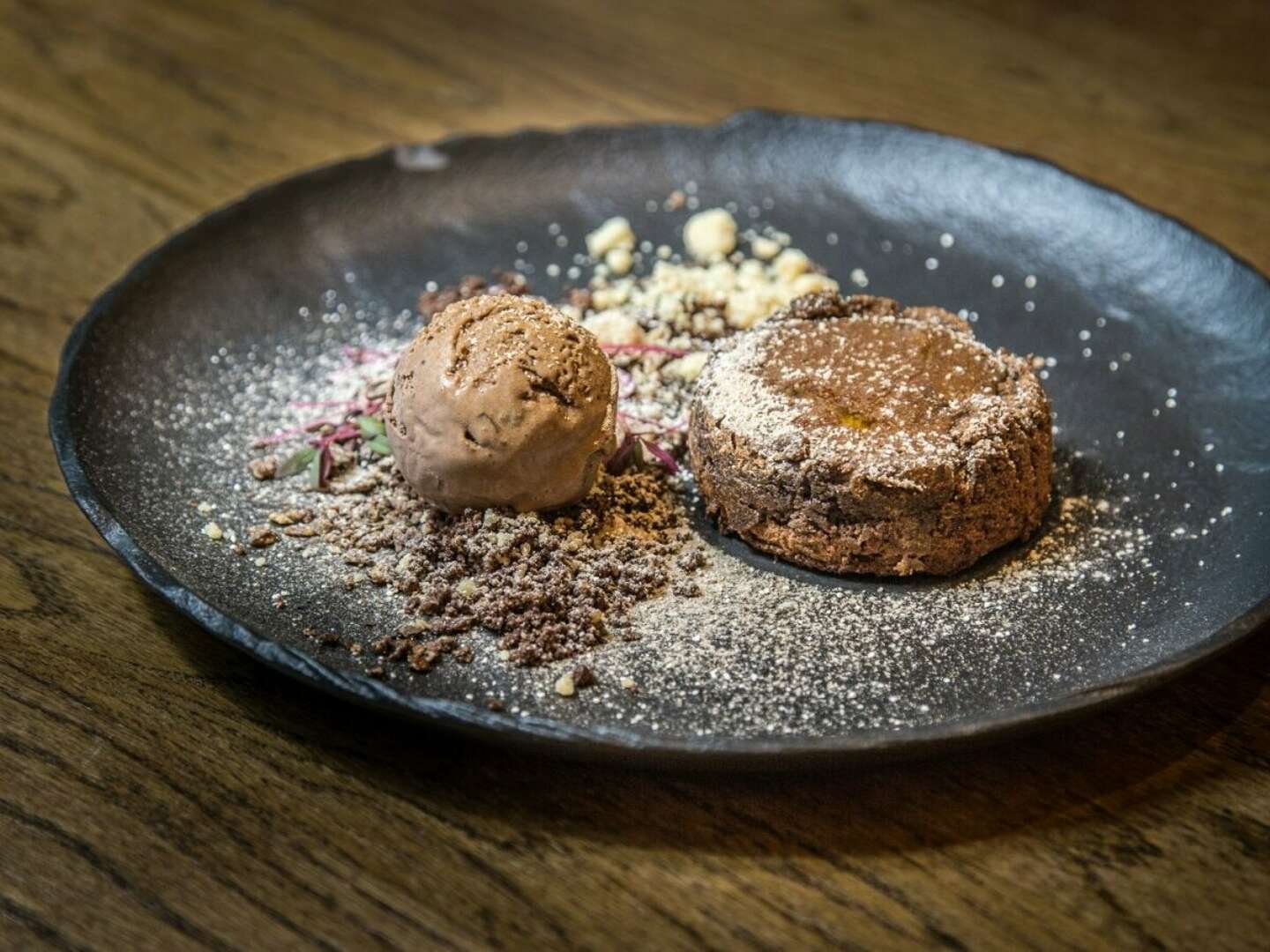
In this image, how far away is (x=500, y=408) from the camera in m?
1.87

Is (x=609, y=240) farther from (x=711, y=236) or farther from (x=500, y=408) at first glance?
(x=500, y=408)

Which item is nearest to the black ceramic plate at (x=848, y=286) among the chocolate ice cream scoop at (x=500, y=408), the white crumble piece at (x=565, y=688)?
the white crumble piece at (x=565, y=688)

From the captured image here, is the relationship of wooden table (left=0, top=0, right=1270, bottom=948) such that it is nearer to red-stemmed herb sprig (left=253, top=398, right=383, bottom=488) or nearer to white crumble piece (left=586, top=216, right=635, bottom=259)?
red-stemmed herb sprig (left=253, top=398, right=383, bottom=488)

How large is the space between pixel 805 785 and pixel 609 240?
122 cm

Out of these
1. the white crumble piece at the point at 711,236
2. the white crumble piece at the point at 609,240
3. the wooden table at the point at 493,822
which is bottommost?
the wooden table at the point at 493,822

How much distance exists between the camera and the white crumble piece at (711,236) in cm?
258

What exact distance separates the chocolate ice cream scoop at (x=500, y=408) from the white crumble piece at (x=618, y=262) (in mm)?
575

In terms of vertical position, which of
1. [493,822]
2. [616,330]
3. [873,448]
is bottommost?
[493,822]

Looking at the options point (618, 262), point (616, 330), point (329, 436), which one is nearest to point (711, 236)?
point (618, 262)

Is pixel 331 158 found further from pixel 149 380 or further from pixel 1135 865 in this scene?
pixel 1135 865

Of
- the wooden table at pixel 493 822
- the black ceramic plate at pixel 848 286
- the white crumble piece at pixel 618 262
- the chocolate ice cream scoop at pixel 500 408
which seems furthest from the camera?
the white crumble piece at pixel 618 262

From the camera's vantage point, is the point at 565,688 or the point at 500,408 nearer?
the point at 565,688

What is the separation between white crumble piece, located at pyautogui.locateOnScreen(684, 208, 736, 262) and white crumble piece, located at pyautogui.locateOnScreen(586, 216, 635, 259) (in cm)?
10

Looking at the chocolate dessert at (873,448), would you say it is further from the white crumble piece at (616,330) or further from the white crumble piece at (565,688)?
the white crumble piece at (565,688)
